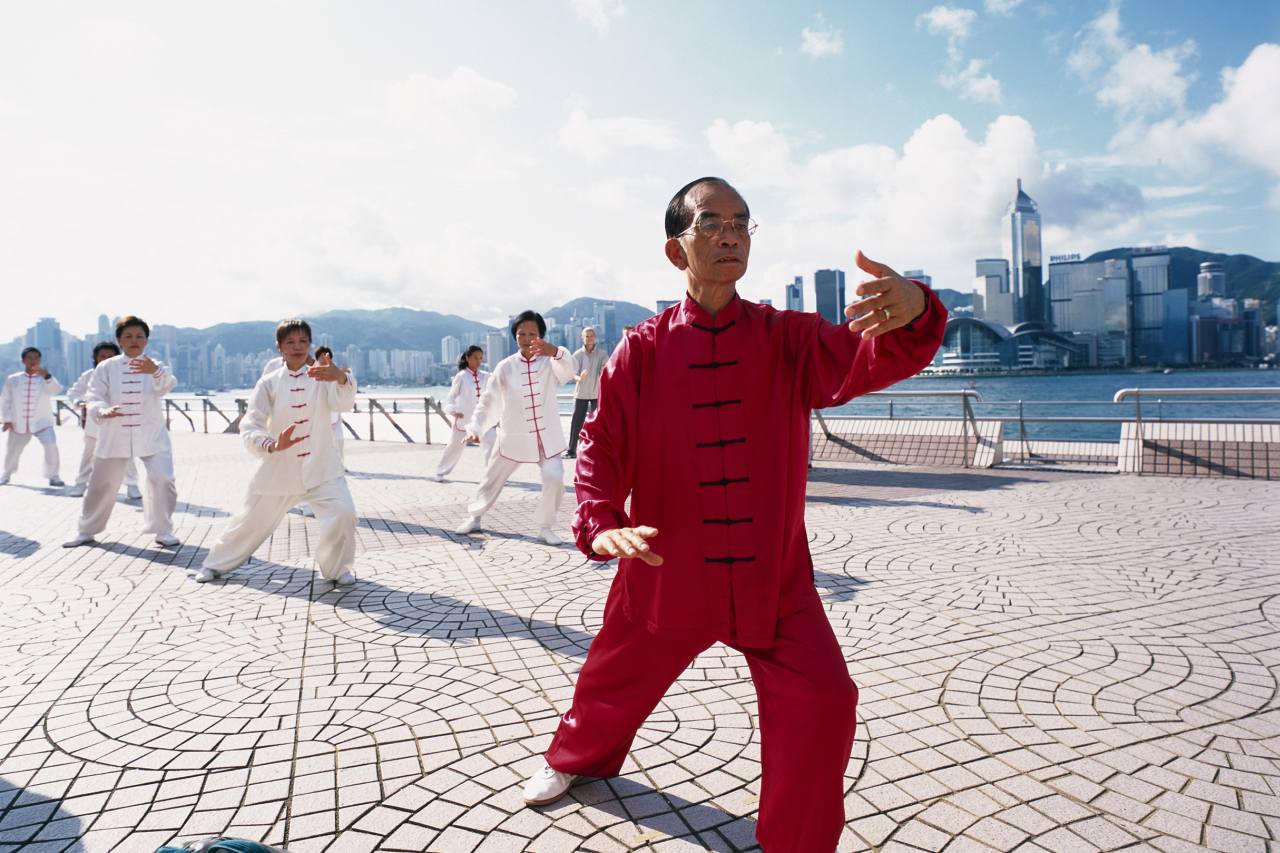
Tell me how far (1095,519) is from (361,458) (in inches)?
518

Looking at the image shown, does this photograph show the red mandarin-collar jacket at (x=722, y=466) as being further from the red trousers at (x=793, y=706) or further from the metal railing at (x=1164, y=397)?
the metal railing at (x=1164, y=397)

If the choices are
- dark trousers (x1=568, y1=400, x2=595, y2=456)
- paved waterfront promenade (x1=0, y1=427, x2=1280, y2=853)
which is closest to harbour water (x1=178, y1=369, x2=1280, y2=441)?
dark trousers (x1=568, y1=400, x2=595, y2=456)

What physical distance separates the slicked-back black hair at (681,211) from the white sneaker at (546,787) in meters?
1.80

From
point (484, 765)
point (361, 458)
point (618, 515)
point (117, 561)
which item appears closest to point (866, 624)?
point (484, 765)

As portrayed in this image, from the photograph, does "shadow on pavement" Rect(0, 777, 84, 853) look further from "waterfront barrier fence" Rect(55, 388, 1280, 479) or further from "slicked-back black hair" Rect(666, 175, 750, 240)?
"waterfront barrier fence" Rect(55, 388, 1280, 479)

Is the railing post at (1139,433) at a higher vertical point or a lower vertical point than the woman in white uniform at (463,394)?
lower

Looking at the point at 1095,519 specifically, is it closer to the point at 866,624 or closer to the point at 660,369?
the point at 866,624

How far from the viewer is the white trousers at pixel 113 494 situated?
7.48m

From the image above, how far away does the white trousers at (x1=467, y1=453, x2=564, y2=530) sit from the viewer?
7168 mm

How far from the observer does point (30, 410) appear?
1277cm

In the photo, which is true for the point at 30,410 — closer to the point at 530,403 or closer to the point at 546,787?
the point at 530,403

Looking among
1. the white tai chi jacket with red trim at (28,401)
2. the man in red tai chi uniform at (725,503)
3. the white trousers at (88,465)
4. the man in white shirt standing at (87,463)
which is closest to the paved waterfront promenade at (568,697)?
the man in red tai chi uniform at (725,503)

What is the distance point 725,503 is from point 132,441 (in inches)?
284

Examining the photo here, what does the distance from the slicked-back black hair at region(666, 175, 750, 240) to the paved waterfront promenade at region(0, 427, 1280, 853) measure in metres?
1.84
